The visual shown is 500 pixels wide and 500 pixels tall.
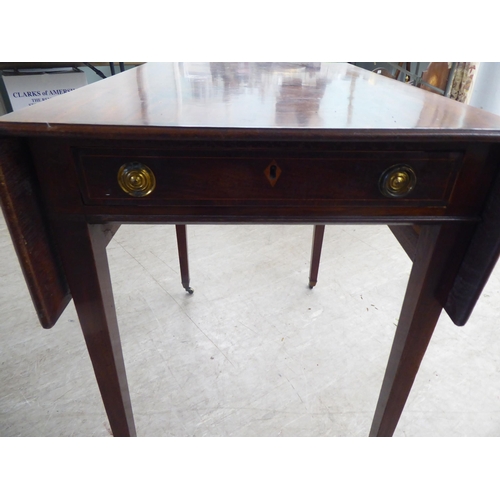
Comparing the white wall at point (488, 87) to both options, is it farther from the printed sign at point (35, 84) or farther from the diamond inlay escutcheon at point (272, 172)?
the printed sign at point (35, 84)

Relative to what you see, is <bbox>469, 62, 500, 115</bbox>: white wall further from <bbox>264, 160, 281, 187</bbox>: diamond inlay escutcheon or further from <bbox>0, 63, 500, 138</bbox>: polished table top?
<bbox>264, 160, 281, 187</bbox>: diamond inlay escutcheon

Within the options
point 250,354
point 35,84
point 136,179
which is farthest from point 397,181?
point 35,84

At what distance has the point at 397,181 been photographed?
20.5 inches

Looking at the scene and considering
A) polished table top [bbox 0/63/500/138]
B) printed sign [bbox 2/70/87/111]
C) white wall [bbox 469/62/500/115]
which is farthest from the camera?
printed sign [bbox 2/70/87/111]

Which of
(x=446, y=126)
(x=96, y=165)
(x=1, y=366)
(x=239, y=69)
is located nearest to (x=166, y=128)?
(x=96, y=165)

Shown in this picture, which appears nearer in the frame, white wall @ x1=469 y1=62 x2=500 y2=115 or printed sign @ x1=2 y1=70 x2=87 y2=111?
white wall @ x1=469 y1=62 x2=500 y2=115

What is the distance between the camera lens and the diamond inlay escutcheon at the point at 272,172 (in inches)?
20.1

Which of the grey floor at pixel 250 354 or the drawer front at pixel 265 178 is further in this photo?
the grey floor at pixel 250 354

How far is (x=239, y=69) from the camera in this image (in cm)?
100

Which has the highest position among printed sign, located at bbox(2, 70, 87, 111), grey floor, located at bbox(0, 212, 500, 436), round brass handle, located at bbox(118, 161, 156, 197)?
round brass handle, located at bbox(118, 161, 156, 197)

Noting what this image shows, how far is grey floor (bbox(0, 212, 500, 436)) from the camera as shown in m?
0.94

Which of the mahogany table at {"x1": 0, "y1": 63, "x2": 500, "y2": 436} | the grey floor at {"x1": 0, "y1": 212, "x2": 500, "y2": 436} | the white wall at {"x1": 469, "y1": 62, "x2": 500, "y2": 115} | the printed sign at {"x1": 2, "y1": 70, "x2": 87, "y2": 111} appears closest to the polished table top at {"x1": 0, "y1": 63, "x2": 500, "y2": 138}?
the mahogany table at {"x1": 0, "y1": 63, "x2": 500, "y2": 436}

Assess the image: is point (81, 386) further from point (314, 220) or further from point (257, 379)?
point (314, 220)

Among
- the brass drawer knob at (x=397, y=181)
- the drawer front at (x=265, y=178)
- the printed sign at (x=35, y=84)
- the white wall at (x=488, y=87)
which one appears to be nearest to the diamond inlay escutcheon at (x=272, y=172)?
the drawer front at (x=265, y=178)
